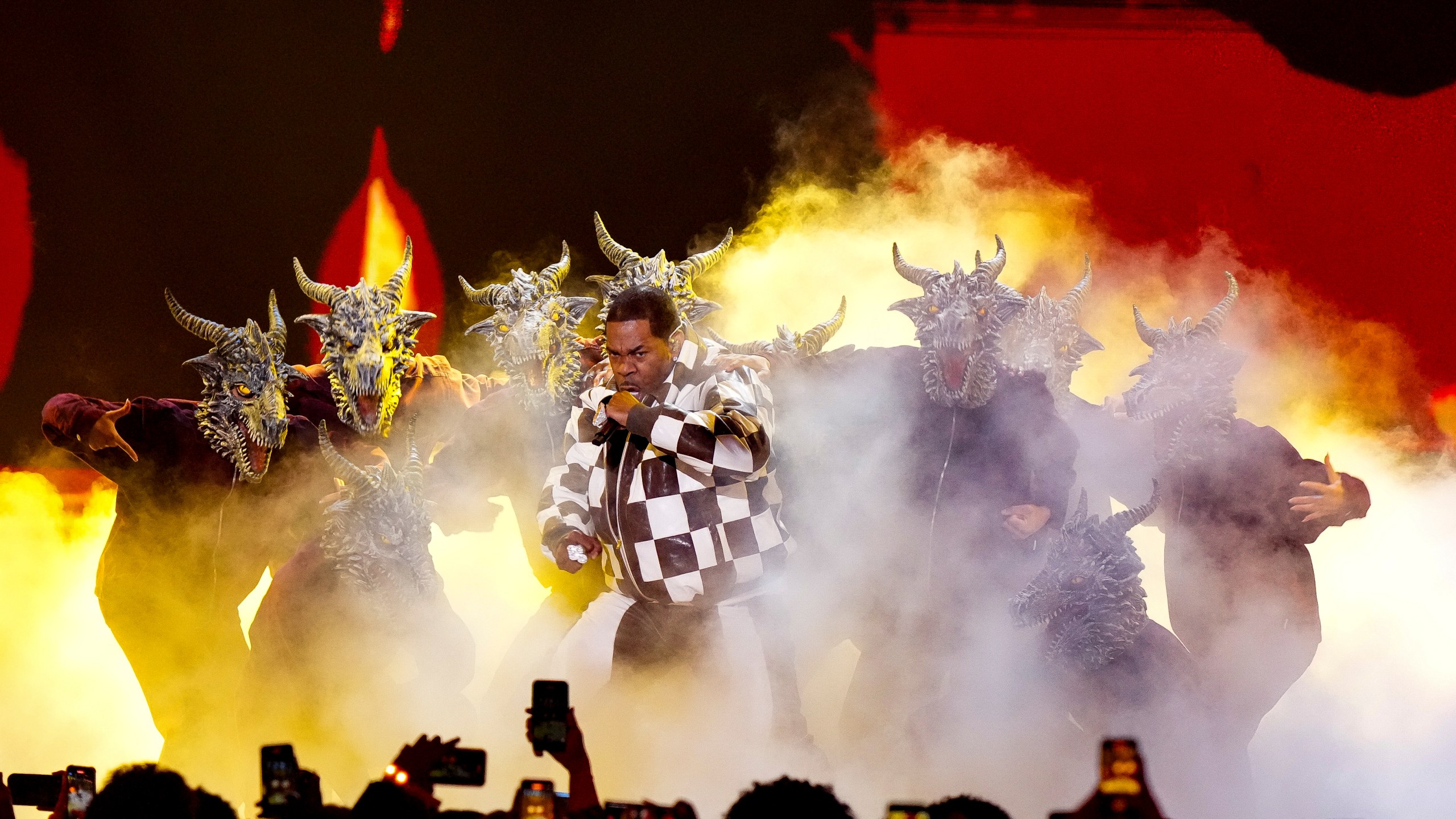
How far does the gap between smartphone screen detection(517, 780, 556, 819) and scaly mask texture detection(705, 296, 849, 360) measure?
2.31 meters

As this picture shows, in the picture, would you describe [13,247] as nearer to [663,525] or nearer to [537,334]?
[537,334]

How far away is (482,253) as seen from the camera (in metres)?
5.10

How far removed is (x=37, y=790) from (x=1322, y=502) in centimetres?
469

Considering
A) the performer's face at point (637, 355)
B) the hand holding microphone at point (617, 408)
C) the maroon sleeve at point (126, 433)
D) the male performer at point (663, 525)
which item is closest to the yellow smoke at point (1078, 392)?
the male performer at point (663, 525)

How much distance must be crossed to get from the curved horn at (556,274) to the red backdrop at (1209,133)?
5.62 ft

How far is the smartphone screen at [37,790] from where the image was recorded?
3170mm

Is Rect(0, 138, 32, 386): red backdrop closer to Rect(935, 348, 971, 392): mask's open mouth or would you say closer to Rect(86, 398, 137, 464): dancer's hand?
Rect(86, 398, 137, 464): dancer's hand

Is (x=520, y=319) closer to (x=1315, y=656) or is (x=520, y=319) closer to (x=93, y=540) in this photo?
(x=93, y=540)

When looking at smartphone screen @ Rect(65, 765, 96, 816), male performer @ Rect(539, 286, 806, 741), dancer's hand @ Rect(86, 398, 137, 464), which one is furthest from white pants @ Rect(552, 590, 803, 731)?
dancer's hand @ Rect(86, 398, 137, 464)

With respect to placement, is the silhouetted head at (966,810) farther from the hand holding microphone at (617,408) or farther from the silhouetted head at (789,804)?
the hand holding microphone at (617,408)

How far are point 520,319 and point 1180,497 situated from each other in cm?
289

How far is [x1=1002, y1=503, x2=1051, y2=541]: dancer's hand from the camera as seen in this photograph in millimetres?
4215

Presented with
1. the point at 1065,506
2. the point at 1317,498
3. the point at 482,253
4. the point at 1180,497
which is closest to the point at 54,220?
the point at 482,253

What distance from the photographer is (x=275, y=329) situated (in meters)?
4.84
